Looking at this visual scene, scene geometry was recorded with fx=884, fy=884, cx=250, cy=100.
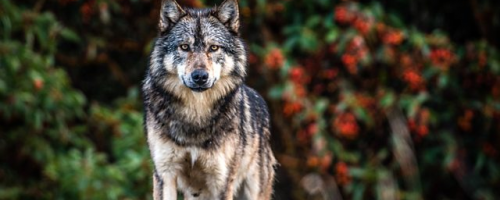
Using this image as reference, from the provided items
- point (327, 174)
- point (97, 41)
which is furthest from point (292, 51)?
point (97, 41)

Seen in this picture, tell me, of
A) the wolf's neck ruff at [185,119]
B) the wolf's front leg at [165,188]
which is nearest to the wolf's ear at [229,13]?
the wolf's neck ruff at [185,119]

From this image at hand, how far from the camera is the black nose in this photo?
5477 mm

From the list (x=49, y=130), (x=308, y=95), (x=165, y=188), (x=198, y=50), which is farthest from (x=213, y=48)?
(x=308, y=95)

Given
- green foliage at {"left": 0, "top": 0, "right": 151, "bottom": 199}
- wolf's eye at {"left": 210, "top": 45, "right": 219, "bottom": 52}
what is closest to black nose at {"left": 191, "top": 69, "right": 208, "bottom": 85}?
wolf's eye at {"left": 210, "top": 45, "right": 219, "bottom": 52}

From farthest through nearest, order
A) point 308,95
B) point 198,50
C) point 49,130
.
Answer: point 308,95
point 49,130
point 198,50

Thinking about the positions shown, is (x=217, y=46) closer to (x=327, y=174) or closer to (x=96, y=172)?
(x=96, y=172)

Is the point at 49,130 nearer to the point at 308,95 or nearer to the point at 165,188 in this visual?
the point at 308,95

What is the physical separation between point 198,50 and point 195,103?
39cm

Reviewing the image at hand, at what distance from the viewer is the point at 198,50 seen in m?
5.68

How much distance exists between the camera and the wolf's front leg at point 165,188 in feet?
18.7

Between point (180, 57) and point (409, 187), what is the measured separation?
6.36 m

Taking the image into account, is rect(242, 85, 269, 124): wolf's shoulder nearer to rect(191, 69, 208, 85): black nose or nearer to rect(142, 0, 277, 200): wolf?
rect(142, 0, 277, 200): wolf

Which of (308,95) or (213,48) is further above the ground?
(213,48)

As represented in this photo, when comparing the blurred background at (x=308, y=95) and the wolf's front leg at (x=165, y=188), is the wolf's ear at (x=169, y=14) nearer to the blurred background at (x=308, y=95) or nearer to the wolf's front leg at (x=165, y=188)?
the wolf's front leg at (x=165, y=188)
